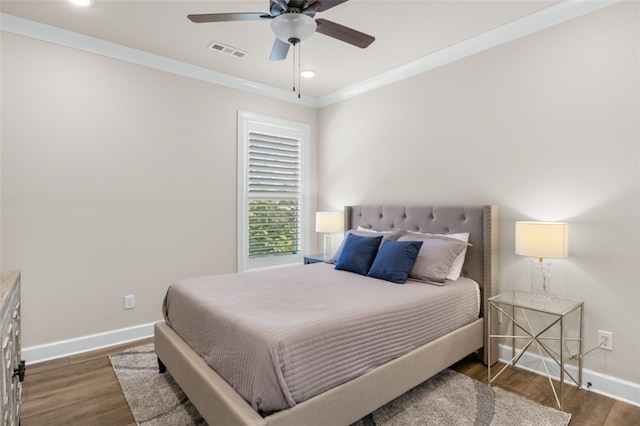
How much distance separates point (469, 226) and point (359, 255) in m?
1.00

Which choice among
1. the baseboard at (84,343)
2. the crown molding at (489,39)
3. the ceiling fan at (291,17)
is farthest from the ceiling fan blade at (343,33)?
the baseboard at (84,343)

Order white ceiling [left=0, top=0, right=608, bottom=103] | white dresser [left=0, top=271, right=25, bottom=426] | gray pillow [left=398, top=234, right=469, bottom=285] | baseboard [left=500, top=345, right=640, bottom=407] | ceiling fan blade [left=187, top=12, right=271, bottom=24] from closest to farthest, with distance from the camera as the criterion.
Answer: white dresser [left=0, top=271, right=25, bottom=426] → ceiling fan blade [left=187, top=12, right=271, bottom=24] → baseboard [left=500, top=345, right=640, bottom=407] → white ceiling [left=0, top=0, right=608, bottom=103] → gray pillow [left=398, top=234, right=469, bottom=285]

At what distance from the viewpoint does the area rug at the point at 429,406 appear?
2012 mm

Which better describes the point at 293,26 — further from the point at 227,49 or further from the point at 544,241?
the point at 544,241

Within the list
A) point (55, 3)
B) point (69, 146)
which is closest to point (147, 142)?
point (69, 146)

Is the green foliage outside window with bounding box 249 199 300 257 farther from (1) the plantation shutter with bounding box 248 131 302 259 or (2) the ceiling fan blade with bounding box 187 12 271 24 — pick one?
(2) the ceiling fan blade with bounding box 187 12 271 24

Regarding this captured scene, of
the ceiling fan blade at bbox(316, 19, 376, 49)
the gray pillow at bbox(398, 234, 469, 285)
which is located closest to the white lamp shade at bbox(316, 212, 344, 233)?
the gray pillow at bbox(398, 234, 469, 285)

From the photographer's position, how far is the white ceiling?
2.52 meters

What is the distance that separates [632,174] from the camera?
224 centimetres

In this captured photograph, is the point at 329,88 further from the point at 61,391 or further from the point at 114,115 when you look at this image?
the point at 61,391

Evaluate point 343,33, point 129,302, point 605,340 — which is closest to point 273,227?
point 129,302

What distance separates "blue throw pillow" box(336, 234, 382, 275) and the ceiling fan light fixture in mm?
1788

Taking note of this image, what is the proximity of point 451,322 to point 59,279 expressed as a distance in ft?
10.7

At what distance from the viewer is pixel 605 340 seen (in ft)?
7.73
